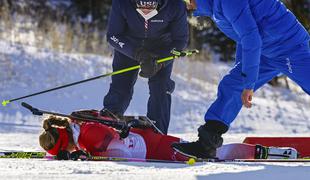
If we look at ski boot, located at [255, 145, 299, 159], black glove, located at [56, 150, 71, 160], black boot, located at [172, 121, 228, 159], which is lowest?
black glove, located at [56, 150, 71, 160]

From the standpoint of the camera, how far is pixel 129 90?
21.0 feet

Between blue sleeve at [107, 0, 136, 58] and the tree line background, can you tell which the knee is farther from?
the tree line background

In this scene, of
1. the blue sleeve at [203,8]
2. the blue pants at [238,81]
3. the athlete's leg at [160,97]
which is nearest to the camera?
the blue sleeve at [203,8]

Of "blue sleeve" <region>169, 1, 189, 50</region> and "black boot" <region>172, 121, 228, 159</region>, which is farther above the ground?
"blue sleeve" <region>169, 1, 189, 50</region>

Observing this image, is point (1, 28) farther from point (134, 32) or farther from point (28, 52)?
point (134, 32)

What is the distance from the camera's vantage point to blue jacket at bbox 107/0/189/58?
5996mm

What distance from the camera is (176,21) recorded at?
609cm

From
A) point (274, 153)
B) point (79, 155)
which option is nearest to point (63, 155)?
point (79, 155)

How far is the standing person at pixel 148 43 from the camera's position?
5.95 metres

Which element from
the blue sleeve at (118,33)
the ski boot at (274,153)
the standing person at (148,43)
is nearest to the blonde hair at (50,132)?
the standing person at (148,43)

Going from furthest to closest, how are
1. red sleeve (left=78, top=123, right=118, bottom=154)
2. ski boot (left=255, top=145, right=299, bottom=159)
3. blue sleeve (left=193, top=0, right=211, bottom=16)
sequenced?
ski boot (left=255, top=145, right=299, bottom=159), red sleeve (left=78, top=123, right=118, bottom=154), blue sleeve (left=193, top=0, right=211, bottom=16)

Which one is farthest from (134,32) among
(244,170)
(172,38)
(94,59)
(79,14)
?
(79,14)

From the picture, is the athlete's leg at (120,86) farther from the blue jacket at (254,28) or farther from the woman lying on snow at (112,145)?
the blue jacket at (254,28)

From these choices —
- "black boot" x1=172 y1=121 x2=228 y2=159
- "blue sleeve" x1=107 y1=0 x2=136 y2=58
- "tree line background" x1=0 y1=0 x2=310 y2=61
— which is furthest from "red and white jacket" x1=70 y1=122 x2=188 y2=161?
"tree line background" x1=0 y1=0 x2=310 y2=61
